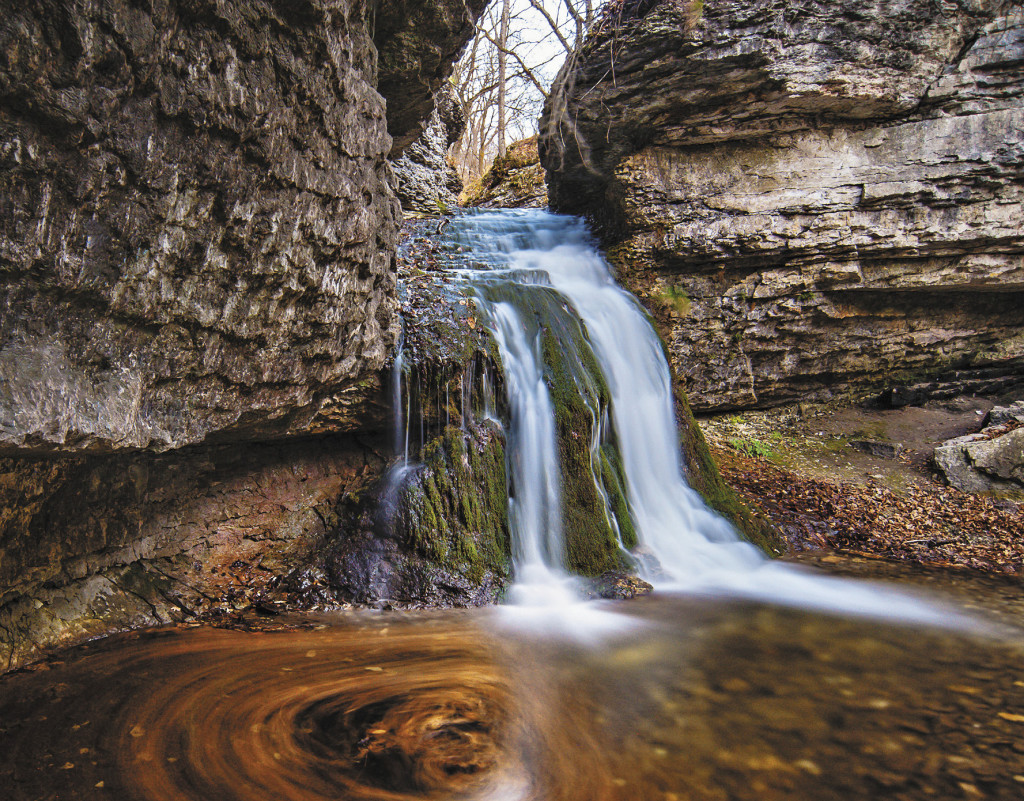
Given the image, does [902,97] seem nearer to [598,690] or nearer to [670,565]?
[670,565]

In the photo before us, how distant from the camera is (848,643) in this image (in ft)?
12.5

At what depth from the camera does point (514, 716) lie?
2.91m

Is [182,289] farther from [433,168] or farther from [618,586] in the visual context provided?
[433,168]

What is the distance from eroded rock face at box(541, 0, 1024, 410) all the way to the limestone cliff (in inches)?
119

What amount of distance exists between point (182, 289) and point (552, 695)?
2830mm

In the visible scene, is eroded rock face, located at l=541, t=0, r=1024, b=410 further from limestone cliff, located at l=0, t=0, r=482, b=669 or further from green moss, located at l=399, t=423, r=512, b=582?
green moss, located at l=399, t=423, r=512, b=582

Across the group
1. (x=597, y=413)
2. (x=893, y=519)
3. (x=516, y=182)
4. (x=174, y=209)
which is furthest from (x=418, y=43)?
(x=516, y=182)

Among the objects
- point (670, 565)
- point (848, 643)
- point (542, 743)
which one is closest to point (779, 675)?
point (848, 643)

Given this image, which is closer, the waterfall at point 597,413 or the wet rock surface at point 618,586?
the wet rock surface at point 618,586

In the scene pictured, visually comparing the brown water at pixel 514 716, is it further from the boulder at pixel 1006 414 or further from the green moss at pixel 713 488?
the boulder at pixel 1006 414

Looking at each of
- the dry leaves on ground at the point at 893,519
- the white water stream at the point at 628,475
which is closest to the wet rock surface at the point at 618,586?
the white water stream at the point at 628,475

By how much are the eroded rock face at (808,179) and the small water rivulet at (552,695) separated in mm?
3697

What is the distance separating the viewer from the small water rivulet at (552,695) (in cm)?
244

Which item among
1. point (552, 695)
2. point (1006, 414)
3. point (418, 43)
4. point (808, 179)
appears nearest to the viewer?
point (552, 695)
